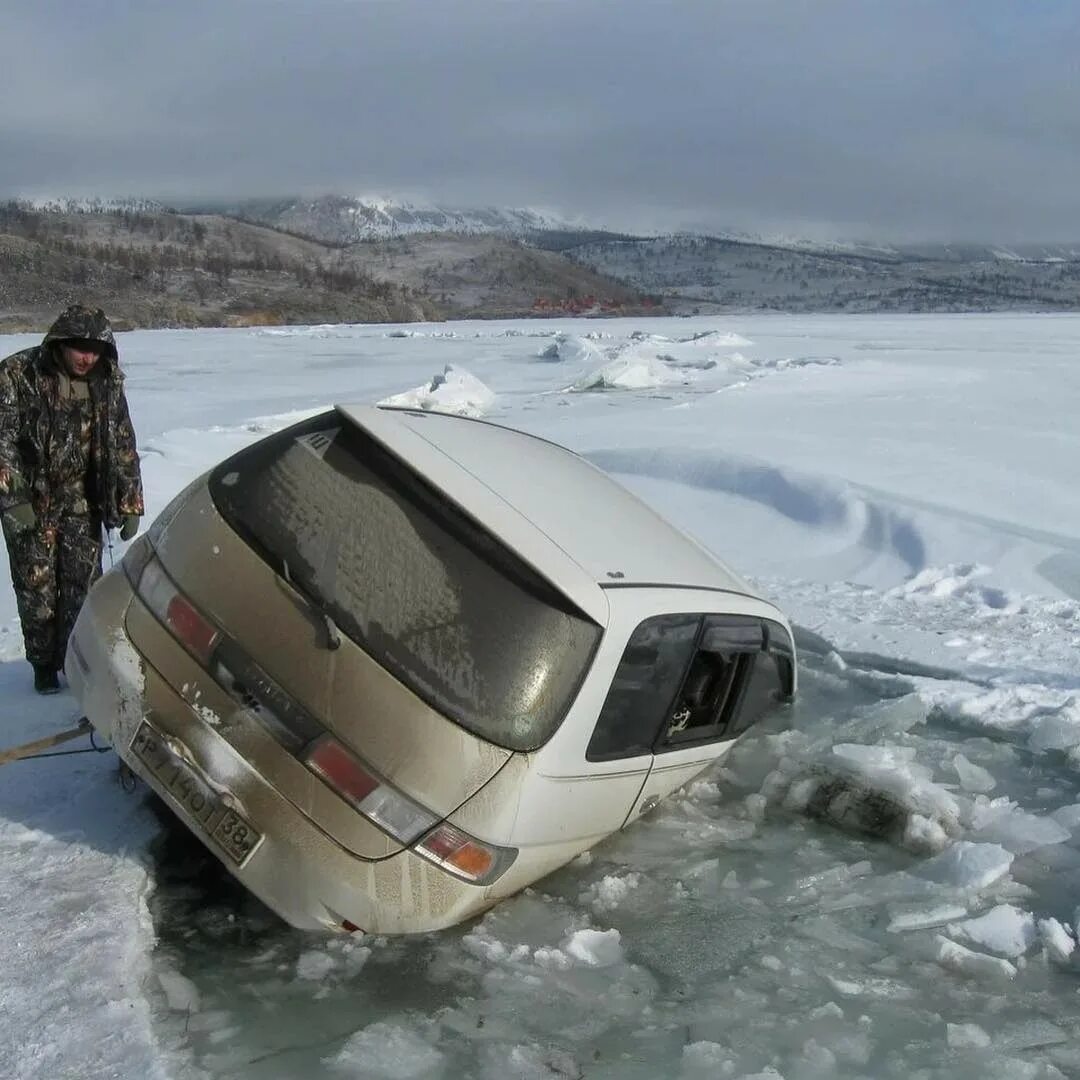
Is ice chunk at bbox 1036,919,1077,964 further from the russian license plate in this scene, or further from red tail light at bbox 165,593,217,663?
red tail light at bbox 165,593,217,663

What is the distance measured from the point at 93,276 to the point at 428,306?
37951 millimetres

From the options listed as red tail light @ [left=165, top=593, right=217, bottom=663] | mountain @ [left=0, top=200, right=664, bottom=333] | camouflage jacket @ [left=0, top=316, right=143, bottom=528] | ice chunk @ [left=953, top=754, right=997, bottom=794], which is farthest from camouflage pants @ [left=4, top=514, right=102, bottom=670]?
mountain @ [left=0, top=200, right=664, bottom=333]

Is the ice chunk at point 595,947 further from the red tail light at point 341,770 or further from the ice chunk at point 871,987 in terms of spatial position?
the red tail light at point 341,770

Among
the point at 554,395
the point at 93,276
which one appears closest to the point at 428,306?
the point at 93,276

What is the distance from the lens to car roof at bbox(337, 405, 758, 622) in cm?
303

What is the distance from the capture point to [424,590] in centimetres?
292

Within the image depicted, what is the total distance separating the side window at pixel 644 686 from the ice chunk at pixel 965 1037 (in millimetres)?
1139

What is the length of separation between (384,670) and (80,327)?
236 centimetres

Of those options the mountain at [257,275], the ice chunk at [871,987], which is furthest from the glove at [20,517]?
the mountain at [257,275]

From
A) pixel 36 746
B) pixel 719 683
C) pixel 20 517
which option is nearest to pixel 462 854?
pixel 719 683

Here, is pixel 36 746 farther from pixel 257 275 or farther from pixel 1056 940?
pixel 257 275

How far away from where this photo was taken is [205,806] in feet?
9.48

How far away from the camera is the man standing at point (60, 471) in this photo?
4.27m

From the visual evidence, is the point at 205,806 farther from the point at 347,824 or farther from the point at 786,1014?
the point at 786,1014
